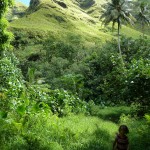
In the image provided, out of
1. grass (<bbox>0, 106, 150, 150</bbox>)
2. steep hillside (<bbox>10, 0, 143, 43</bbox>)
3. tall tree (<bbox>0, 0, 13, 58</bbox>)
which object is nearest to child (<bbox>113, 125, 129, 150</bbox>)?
grass (<bbox>0, 106, 150, 150</bbox>)

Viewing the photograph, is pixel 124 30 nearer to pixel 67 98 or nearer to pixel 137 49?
pixel 137 49

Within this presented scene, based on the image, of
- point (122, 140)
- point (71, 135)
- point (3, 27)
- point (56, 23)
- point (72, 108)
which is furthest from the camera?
point (56, 23)

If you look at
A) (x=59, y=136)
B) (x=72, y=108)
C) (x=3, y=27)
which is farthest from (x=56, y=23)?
(x=59, y=136)

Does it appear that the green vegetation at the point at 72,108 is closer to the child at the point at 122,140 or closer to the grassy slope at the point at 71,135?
the grassy slope at the point at 71,135

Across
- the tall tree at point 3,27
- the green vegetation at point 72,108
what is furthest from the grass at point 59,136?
the tall tree at point 3,27

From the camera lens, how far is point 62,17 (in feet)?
433

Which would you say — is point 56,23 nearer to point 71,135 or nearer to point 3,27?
point 3,27

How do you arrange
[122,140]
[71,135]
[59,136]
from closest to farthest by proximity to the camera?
[122,140] → [59,136] → [71,135]

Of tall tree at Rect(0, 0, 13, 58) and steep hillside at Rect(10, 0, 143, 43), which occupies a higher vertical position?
steep hillside at Rect(10, 0, 143, 43)

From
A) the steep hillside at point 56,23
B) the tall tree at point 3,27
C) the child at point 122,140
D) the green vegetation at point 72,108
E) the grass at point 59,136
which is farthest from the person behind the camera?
the steep hillside at point 56,23

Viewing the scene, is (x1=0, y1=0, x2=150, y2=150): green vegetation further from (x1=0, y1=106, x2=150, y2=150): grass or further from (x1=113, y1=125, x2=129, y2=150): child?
(x1=113, y1=125, x2=129, y2=150): child

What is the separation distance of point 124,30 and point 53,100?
140 metres

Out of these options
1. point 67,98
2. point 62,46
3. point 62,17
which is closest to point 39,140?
point 67,98

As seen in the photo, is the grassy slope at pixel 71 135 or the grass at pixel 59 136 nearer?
the grass at pixel 59 136
